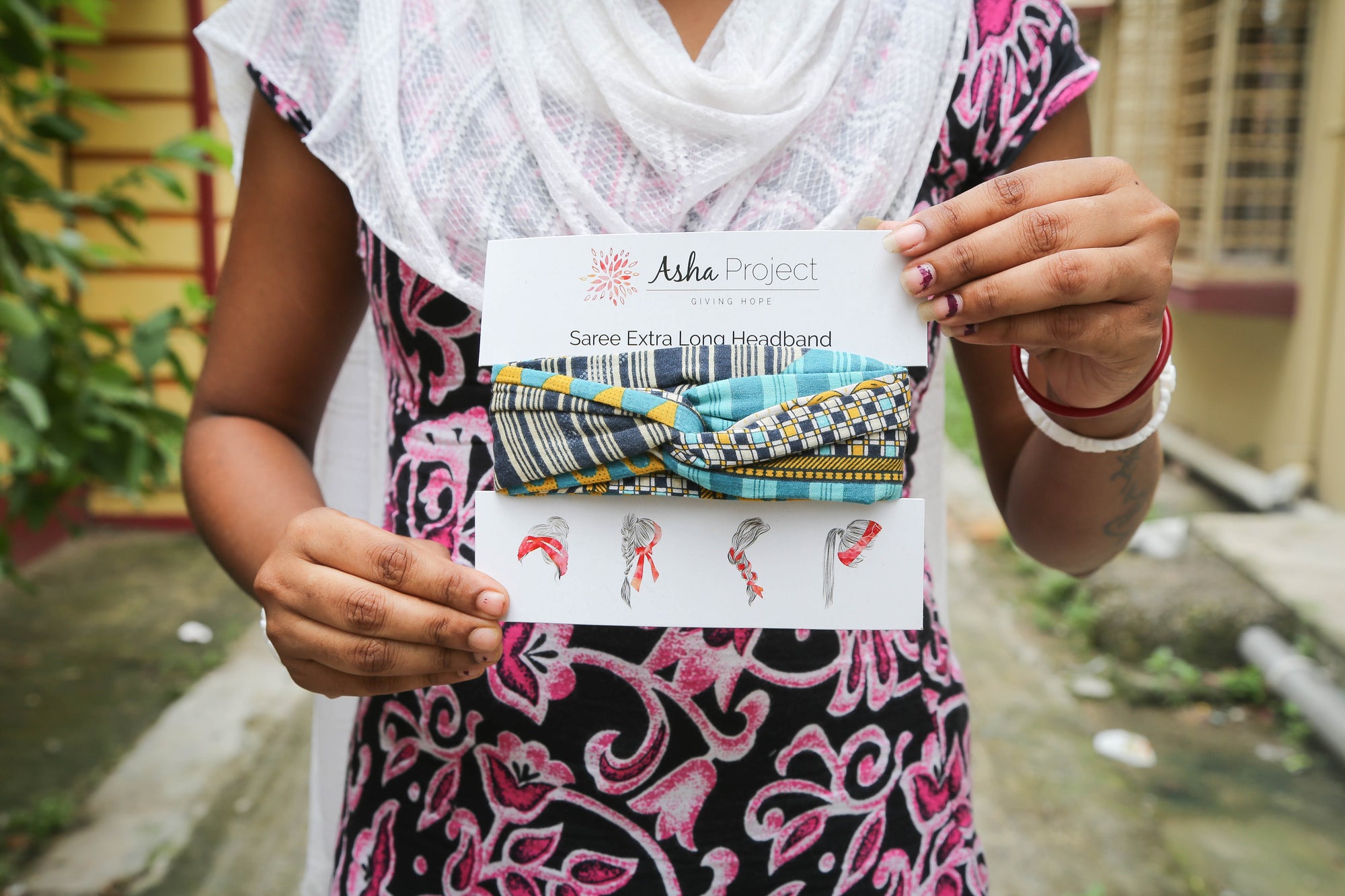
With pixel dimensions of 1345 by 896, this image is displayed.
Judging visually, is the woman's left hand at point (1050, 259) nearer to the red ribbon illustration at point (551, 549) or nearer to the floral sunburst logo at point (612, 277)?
the floral sunburst logo at point (612, 277)

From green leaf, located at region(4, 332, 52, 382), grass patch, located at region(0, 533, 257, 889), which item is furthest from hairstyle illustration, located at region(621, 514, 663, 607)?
grass patch, located at region(0, 533, 257, 889)

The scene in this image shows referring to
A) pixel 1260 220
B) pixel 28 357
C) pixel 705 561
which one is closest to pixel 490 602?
pixel 705 561

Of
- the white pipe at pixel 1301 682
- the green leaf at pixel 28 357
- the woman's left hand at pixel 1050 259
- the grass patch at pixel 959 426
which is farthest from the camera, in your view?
the grass patch at pixel 959 426

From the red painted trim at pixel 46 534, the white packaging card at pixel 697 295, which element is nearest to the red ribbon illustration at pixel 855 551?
the white packaging card at pixel 697 295

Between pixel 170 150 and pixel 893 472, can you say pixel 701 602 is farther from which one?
pixel 170 150

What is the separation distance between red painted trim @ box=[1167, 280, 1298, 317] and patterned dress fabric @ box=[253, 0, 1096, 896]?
433 centimetres

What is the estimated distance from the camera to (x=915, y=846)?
2.91ft

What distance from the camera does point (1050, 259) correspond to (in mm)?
674

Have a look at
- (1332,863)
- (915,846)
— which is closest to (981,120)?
(915,846)

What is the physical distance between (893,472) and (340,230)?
1.71 ft

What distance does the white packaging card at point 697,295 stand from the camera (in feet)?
2.35

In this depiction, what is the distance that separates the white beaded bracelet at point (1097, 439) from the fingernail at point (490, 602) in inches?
16.7

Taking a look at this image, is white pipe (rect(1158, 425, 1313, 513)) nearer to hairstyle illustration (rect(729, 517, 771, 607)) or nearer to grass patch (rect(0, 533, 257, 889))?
grass patch (rect(0, 533, 257, 889))

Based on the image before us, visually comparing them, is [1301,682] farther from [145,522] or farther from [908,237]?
[145,522]
